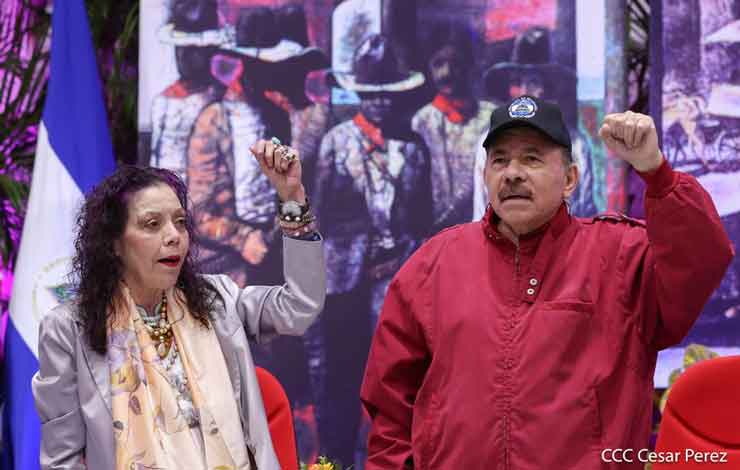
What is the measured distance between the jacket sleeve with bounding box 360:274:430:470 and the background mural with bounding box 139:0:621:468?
1.60m

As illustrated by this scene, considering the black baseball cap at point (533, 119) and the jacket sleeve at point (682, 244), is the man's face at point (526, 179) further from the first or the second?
the jacket sleeve at point (682, 244)

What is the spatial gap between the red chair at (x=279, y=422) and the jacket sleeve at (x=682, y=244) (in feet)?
3.89

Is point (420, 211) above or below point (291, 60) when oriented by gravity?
below

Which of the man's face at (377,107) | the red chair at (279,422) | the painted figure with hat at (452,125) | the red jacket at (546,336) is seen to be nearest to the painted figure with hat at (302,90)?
the man's face at (377,107)

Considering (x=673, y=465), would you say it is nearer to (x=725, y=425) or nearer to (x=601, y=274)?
(x=725, y=425)

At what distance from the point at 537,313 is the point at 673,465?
774 millimetres

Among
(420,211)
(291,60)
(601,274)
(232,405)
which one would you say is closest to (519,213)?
(601,274)

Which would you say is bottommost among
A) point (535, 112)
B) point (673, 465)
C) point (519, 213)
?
point (673, 465)

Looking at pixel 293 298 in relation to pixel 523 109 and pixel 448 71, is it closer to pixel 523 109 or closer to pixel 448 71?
pixel 523 109

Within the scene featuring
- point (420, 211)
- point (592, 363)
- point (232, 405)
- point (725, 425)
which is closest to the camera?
point (592, 363)

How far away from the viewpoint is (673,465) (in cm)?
270

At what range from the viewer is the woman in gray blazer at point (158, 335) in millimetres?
2312

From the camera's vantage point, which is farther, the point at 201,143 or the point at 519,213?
the point at 201,143

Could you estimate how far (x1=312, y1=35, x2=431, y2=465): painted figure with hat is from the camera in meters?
4.06
